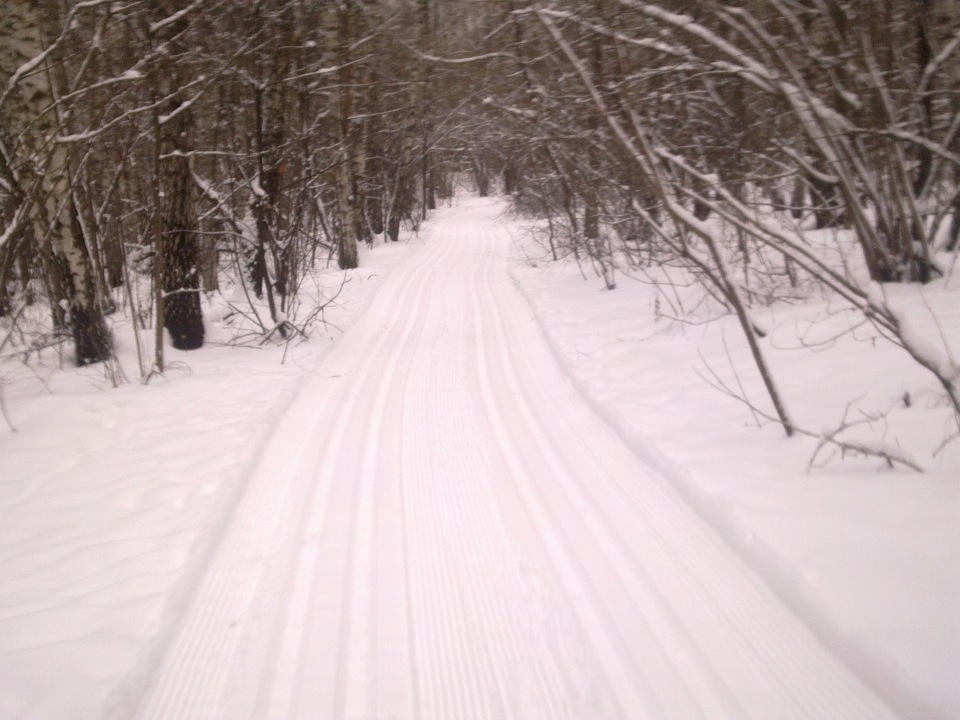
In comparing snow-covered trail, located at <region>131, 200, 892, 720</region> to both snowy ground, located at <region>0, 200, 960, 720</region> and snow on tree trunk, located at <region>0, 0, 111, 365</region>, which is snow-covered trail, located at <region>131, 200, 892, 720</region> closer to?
snowy ground, located at <region>0, 200, 960, 720</region>

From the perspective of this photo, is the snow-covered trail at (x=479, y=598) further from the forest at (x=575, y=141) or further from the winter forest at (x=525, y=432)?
the forest at (x=575, y=141)

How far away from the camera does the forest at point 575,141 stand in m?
Result: 4.70

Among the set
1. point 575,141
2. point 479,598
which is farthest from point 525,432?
point 575,141

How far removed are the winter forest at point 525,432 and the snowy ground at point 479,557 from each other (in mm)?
20

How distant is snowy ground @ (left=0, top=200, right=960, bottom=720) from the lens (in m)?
2.29

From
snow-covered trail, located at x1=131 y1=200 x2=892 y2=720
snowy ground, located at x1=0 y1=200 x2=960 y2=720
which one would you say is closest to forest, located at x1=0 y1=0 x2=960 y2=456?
snowy ground, located at x1=0 y1=200 x2=960 y2=720

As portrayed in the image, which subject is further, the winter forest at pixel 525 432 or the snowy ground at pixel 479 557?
the winter forest at pixel 525 432

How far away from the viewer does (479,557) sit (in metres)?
3.15

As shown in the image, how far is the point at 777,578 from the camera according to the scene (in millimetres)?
2713

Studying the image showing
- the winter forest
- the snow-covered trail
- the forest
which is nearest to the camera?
the snow-covered trail

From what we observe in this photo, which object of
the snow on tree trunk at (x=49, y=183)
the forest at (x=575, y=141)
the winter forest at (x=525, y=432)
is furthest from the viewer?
the snow on tree trunk at (x=49, y=183)

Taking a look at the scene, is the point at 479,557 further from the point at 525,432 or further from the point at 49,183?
the point at 49,183

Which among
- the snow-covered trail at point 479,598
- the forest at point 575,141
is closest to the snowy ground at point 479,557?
the snow-covered trail at point 479,598

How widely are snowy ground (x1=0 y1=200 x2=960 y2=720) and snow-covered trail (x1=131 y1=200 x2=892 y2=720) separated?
14 millimetres
